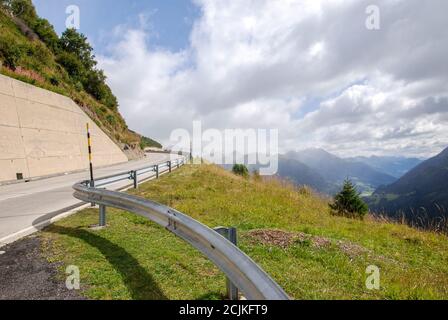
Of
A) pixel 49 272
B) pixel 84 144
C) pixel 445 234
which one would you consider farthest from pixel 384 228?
pixel 84 144

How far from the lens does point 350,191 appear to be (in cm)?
1345

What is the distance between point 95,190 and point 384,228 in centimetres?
801

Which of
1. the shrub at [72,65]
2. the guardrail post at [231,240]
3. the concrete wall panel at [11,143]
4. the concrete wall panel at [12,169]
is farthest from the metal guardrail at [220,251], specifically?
the shrub at [72,65]

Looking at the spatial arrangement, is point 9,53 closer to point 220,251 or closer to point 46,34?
point 46,34

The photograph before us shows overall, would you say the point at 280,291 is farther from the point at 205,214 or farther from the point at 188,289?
the point at 205,214

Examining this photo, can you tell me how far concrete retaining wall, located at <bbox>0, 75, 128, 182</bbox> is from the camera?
1702 cm

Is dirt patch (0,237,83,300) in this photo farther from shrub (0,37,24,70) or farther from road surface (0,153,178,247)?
shrub (0,37,24,70)

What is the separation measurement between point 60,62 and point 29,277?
129ft

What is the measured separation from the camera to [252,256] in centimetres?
508

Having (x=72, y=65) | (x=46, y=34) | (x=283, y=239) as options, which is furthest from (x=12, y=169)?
(x=46, y=34)

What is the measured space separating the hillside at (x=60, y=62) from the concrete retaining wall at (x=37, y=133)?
192 cm

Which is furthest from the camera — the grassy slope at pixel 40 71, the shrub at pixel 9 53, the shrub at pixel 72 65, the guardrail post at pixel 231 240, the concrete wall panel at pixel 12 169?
the shrub at pixel 72 65

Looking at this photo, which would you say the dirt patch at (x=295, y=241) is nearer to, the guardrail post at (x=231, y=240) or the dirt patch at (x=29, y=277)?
the guardrail post at (x=231, y=240)

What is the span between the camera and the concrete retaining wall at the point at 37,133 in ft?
55.8
